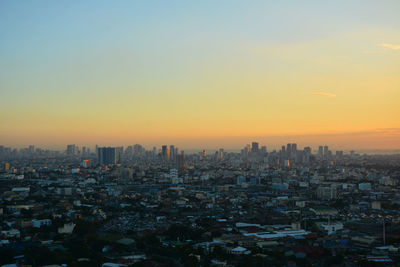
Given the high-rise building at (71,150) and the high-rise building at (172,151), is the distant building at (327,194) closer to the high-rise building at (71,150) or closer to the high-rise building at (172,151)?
the high-rise building at (172,151)

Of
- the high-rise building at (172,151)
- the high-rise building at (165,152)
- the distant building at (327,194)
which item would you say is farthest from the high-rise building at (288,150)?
the distant building at (327,194)

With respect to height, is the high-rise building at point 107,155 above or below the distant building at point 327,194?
above

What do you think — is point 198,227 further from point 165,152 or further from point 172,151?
point 172,151

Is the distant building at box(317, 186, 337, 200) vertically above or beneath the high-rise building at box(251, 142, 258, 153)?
beneath

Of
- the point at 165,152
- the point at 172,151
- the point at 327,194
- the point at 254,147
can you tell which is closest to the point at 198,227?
the point at 327,194

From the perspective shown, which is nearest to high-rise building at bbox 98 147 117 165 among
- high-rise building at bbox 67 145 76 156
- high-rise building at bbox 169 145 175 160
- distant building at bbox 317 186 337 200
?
high-rise building at bbox 169 145 175 160

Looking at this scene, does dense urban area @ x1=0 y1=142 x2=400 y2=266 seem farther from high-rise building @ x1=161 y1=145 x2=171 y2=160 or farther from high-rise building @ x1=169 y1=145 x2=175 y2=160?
high-rise building @ x1=169 y1=145 x2=175 y2=160

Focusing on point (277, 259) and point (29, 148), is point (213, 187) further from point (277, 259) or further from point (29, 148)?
point (29, 148)

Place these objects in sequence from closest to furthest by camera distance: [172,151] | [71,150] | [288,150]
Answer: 1. [172,151]
2. [288,150]
3. [71,150]

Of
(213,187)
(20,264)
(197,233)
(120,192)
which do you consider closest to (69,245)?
(20,264)

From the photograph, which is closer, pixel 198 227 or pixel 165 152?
pixel 198 227

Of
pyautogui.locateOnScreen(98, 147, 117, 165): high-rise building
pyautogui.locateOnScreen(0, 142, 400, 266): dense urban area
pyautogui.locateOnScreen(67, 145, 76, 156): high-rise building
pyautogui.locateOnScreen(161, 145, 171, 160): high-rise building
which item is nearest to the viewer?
pyautogui.locateOnScreen(0, 142, 400, 266): dense urban area
